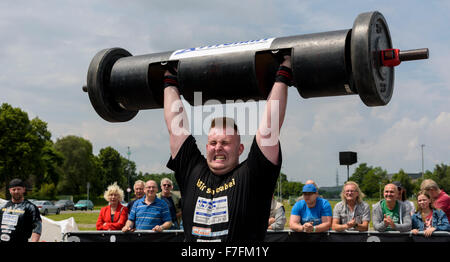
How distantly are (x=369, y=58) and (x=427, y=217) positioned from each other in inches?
174

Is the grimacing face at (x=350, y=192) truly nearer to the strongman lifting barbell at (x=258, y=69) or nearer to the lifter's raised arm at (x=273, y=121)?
the strongman lifting barbell at (x=258, y=69)

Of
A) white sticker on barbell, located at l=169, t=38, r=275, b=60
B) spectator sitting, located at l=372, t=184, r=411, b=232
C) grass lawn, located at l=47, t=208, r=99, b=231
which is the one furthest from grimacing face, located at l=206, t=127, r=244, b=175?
grass lawn, located at l=47, t=208, r=99, b=231

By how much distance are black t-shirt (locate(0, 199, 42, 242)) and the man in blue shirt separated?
51.5 inches

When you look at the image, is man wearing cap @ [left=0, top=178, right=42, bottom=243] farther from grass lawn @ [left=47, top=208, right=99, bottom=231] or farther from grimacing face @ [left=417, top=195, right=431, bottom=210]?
grass lawn @ [left=47, top=208, right=99, bottom=231]

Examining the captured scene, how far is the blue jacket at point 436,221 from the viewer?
5637 millimetres

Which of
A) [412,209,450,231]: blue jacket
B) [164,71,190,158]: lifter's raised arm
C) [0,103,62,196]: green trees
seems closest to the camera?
[164,71,190,158]: lifter's raised arm

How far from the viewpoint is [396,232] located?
5.59 meters

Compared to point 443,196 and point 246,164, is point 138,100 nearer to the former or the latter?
point 246,164

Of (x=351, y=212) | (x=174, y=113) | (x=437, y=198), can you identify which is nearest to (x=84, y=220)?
(x=351, y=212)

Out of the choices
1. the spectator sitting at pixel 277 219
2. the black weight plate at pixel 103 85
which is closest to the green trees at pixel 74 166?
the spectator sitting at pixel 277 219

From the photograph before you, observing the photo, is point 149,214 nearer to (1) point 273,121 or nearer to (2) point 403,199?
(2) point 403,199

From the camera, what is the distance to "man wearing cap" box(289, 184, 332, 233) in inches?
232
